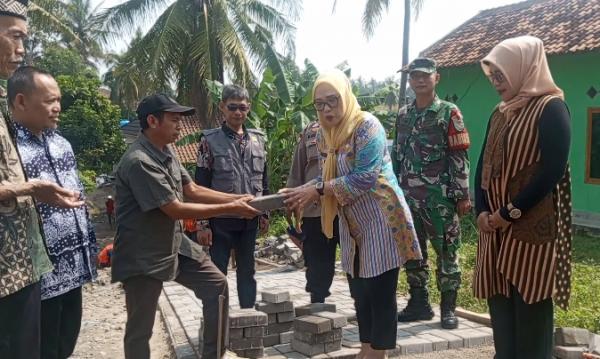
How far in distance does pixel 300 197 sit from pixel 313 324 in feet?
3.34

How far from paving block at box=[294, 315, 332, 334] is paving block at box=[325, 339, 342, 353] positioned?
12 cm

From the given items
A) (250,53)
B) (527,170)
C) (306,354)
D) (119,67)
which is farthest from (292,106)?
(527,170)

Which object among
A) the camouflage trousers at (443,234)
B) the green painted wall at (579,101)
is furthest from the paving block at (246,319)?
the green painted wall at (579,101)

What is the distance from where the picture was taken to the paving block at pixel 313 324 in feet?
12.5

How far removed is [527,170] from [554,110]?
0.32 metres

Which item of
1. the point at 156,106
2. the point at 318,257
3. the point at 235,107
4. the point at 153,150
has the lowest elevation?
the point at 318,257

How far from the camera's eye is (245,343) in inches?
149

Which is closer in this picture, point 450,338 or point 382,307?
point 382,307

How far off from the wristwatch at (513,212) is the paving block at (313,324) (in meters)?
1.62

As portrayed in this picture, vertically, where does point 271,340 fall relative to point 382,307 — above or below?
below

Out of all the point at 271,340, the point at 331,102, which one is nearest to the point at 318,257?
the point at 271,340

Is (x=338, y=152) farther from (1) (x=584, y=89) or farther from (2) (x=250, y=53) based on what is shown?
(2) (x=250, y=53)

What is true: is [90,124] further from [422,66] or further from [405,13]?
[422,66]

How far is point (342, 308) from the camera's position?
5.23m
